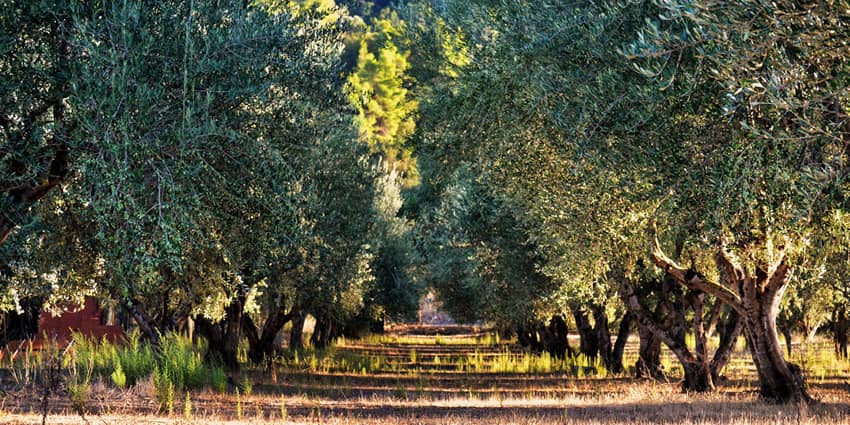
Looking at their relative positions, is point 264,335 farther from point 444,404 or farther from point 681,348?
point 681,348

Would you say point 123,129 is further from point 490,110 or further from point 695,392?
point 695,392

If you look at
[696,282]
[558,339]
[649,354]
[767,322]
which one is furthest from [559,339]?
[767,322]

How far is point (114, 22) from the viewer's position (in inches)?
428

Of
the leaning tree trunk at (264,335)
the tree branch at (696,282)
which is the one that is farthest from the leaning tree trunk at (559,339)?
the tree branch at (696,282)

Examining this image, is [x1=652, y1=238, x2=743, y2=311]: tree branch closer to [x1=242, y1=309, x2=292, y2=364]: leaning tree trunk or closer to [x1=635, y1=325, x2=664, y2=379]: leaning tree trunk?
[x1=635, y1=325, x2=664, y2=379]: leaning tree trunk

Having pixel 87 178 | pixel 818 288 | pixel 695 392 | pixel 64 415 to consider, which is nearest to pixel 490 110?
pixel 87 178

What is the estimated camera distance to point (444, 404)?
65.7 feet

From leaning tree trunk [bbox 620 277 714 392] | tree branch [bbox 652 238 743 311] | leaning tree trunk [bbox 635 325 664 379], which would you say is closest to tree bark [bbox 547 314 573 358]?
leaning tree trunk [bbox 635 325 664 379]

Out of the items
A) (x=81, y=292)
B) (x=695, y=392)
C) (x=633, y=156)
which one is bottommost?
(x=695, y=392)

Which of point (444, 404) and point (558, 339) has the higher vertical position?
point (558, 339)

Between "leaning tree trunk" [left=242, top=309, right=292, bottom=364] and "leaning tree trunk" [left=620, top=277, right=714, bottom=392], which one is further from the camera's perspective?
"leaning tree trunk" [left=242, top=309, right=292, bottom=364]

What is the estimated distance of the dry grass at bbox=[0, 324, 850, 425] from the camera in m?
15.8

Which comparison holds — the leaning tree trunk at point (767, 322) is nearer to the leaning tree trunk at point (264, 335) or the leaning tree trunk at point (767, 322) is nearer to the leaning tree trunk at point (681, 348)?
the leaning tree trunk at point (681, 348)

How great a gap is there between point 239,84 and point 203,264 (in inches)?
280
